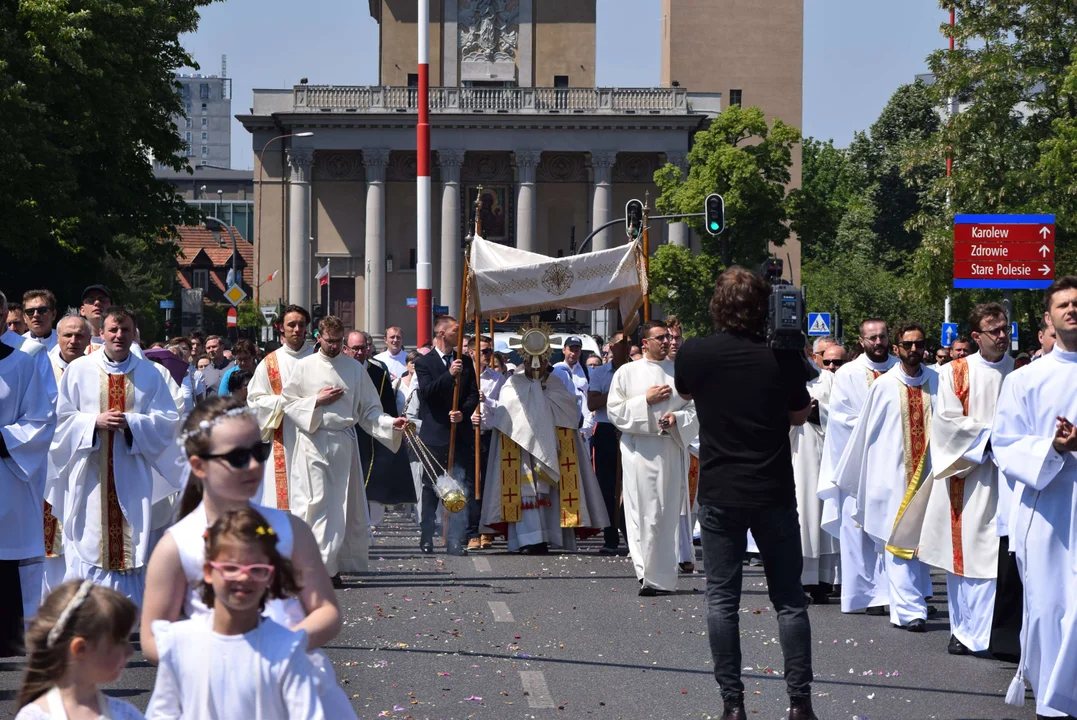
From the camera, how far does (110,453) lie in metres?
9.68

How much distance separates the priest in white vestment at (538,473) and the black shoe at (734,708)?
26.7 ft

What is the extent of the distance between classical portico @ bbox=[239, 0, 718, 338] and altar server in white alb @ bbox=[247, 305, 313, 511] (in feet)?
208

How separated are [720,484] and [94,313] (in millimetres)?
6144

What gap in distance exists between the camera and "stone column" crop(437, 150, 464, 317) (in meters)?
79.1

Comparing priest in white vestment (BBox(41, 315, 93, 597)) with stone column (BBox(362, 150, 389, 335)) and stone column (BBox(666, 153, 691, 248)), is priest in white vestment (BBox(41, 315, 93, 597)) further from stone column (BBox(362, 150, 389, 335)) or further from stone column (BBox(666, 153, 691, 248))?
stone column (BBox(362, 150, 389, 335))

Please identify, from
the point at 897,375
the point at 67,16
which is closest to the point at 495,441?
the point at 897,375

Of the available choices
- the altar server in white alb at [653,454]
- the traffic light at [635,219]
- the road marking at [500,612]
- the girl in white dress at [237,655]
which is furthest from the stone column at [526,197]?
the girl in white dress at [237,655]

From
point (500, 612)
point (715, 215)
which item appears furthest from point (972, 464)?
point (715, 215)

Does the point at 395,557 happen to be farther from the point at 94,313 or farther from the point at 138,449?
the point at 138,449

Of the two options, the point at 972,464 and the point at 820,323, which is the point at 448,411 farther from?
the point at 820,323

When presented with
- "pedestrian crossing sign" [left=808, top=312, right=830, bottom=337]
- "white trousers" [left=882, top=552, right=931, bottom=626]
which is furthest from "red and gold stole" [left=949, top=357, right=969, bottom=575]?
"pedestrian crossing sign" [left=808, top=312, right=830, bottom=337]

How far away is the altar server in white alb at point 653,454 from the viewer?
12109 millimetres

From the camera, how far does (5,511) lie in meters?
8.68

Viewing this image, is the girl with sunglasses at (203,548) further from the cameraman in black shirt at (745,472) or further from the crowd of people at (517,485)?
the cameraman in black shirt at (745,472)
